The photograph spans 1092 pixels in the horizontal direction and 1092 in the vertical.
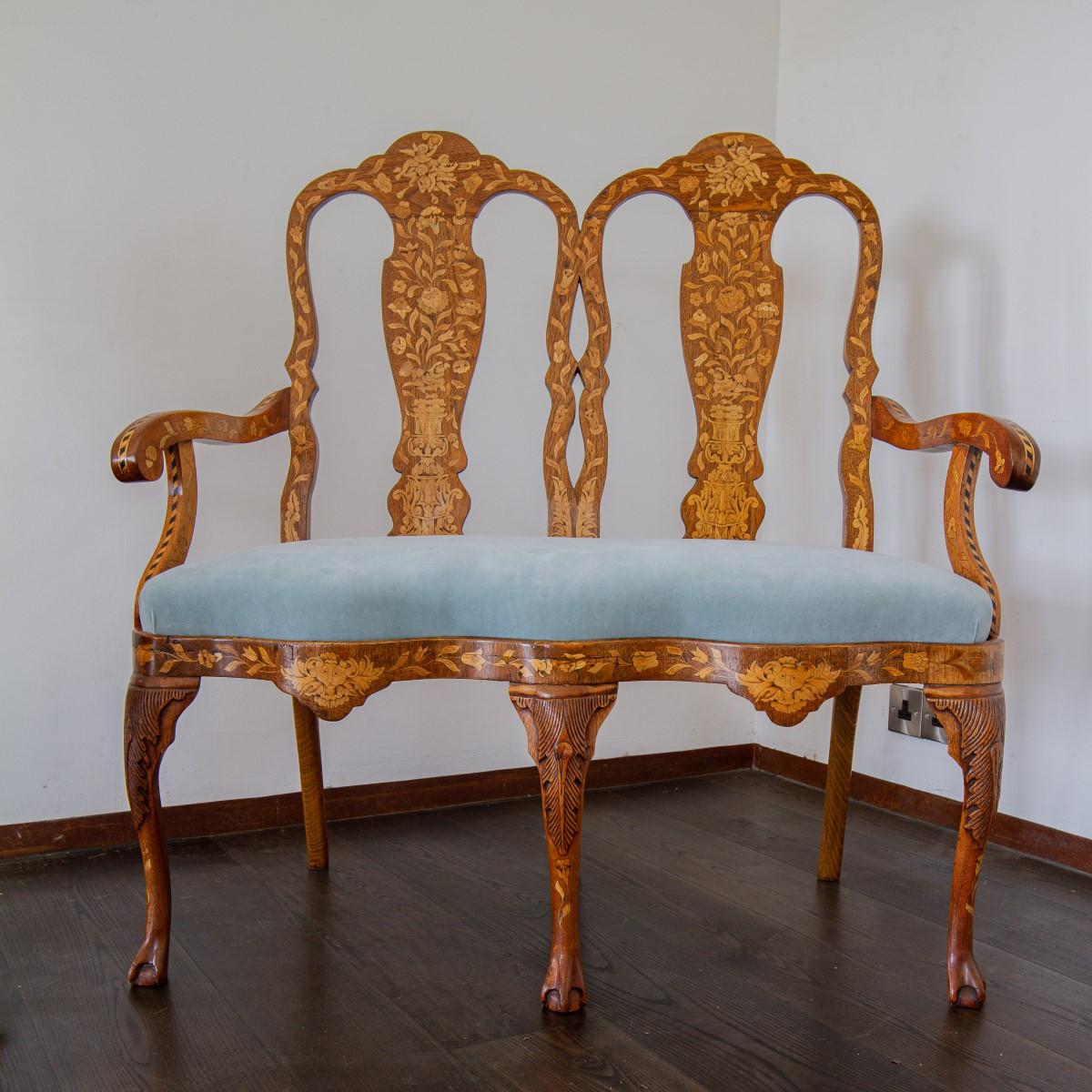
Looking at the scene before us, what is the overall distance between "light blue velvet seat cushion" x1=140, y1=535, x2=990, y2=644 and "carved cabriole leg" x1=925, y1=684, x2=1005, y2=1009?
8cm

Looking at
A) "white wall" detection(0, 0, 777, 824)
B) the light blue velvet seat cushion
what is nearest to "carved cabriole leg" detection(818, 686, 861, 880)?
the light blue velvet seat cushion

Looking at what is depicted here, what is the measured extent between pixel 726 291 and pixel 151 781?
3.67 ft

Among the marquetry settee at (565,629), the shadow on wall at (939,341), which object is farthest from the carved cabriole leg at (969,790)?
the shadow on wall at (939,341)

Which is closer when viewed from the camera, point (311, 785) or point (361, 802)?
point (311, 785)

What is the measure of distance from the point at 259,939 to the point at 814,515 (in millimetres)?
1452

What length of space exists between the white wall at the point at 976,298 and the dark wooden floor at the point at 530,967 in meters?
0.29

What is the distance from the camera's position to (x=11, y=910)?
5.43 ft

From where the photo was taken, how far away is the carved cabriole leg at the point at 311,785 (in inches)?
70.3

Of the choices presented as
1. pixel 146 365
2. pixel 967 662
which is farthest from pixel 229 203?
pixel 967 662

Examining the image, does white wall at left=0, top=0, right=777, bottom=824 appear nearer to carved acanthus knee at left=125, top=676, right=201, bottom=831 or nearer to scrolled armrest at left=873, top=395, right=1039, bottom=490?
carved acanthus knee at left=125, top=676, right=201, bottom=831

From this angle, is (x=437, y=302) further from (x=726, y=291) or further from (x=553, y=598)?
(x=553, y=598)

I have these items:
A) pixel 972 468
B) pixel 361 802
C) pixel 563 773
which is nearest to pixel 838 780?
pixel 972 468

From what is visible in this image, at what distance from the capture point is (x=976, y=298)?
2.10m

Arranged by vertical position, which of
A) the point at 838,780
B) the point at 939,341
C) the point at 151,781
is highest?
the point at 939,341
